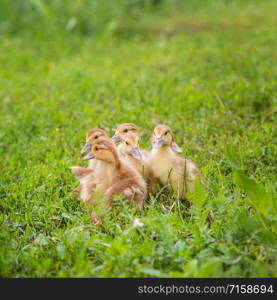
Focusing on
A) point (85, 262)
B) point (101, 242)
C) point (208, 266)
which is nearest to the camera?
point (208, 266)

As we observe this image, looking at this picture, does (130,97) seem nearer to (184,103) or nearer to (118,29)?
(184,103)

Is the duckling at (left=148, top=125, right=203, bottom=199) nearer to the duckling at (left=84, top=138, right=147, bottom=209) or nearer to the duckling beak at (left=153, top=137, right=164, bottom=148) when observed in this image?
the duckling beak at (left=153, top=137, right=164, bottom=148)

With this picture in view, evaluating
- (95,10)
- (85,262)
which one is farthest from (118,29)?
(85,262)

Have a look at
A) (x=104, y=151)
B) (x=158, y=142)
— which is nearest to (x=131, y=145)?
(x=158, y=142)

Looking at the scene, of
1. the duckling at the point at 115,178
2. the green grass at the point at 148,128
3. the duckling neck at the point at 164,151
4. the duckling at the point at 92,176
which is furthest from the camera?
the duckling neck at the point at 164,151

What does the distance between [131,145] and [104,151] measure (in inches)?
13.3

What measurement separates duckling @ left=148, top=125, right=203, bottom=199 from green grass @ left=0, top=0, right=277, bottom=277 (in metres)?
0.12

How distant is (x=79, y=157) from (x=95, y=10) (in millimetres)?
5978

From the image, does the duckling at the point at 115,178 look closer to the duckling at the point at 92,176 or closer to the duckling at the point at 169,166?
the duckling at the point at 92,176

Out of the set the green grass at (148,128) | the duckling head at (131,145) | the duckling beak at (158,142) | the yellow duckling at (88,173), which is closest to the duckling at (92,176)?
the yellow duckling at (88,173)

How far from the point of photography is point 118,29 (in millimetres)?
9453

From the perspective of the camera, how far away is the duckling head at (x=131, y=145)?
12.3ft

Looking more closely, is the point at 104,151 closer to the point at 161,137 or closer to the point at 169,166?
the point at 161,137

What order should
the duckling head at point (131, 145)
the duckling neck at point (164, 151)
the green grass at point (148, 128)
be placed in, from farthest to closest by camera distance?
the duckling neck at point (164, 151) → the duckling head at point (131, 145) → the green grass at point (148, 128)
